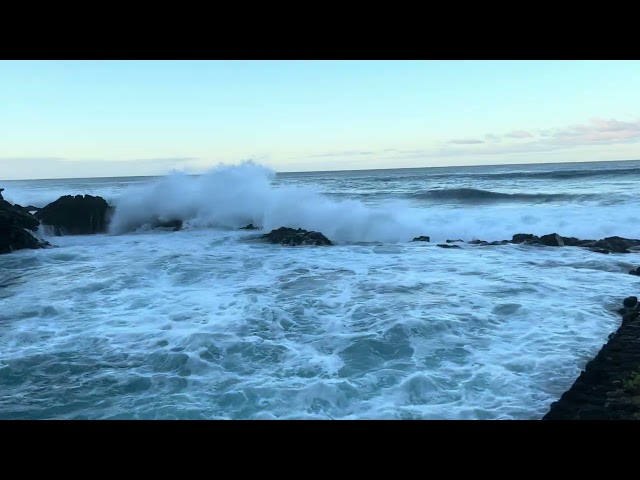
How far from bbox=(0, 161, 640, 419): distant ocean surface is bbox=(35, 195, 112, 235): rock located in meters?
5.29

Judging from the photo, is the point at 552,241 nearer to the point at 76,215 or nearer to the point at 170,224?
the point at 170,224

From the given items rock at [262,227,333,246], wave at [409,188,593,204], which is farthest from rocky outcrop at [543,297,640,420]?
wave at [409,188,593,204]

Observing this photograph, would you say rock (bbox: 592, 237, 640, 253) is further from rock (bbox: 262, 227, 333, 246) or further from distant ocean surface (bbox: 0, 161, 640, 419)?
rock (bbox: 262, 227, 333, 246)

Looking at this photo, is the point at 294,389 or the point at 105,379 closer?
the point at 294,389

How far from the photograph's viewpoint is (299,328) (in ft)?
25.6

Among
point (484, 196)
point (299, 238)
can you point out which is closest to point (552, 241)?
point (299, 238)

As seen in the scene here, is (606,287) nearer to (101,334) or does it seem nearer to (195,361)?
(195,361)

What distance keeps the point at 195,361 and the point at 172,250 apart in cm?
973

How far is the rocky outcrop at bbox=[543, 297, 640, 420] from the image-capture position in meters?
4.54

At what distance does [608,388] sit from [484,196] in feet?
101

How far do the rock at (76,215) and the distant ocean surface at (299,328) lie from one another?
5.29m
